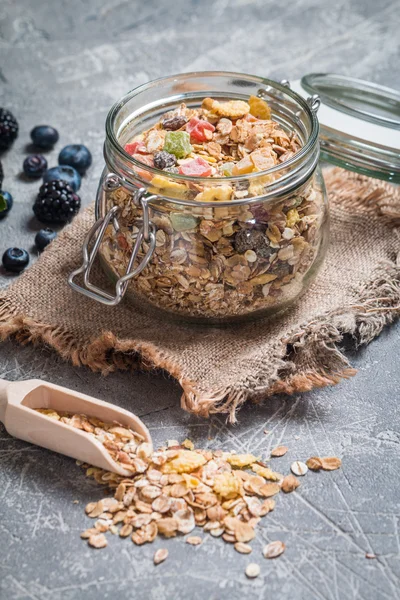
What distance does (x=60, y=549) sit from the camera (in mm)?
1024

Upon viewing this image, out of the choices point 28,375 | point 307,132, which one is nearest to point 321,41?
point 307,132

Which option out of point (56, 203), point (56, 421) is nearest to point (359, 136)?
point (56, 203)

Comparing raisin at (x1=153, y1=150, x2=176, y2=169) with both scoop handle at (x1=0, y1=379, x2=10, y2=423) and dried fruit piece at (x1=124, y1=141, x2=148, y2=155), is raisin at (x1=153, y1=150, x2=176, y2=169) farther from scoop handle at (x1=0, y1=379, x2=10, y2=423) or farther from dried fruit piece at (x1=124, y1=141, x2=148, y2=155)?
scoop handle at (x1=0, y1=379, x2=10, y2=423)

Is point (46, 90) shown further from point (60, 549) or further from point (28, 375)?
point (60, 549)

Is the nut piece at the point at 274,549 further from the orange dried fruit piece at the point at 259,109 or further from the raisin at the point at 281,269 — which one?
the orange dried fruit piece at the point at 259,109

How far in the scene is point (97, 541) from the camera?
1.03m

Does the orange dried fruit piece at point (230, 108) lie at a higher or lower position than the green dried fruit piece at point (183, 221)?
higher

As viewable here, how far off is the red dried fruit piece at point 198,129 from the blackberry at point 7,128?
0.71m

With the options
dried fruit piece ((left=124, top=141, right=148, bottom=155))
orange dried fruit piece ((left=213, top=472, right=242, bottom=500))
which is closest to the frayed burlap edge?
orange dried fruit piece ((left=213, top=472, right=242, bottom=500))

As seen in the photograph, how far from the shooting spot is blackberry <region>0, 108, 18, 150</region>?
6.14 feet

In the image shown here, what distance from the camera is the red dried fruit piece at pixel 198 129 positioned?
132 cm

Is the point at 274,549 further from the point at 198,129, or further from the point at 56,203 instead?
the point at 56,203

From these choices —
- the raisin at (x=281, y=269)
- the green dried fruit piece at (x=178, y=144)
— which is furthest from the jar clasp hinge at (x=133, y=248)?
the raisin at (x=281, y=269)

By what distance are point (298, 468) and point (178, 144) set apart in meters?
0.57
